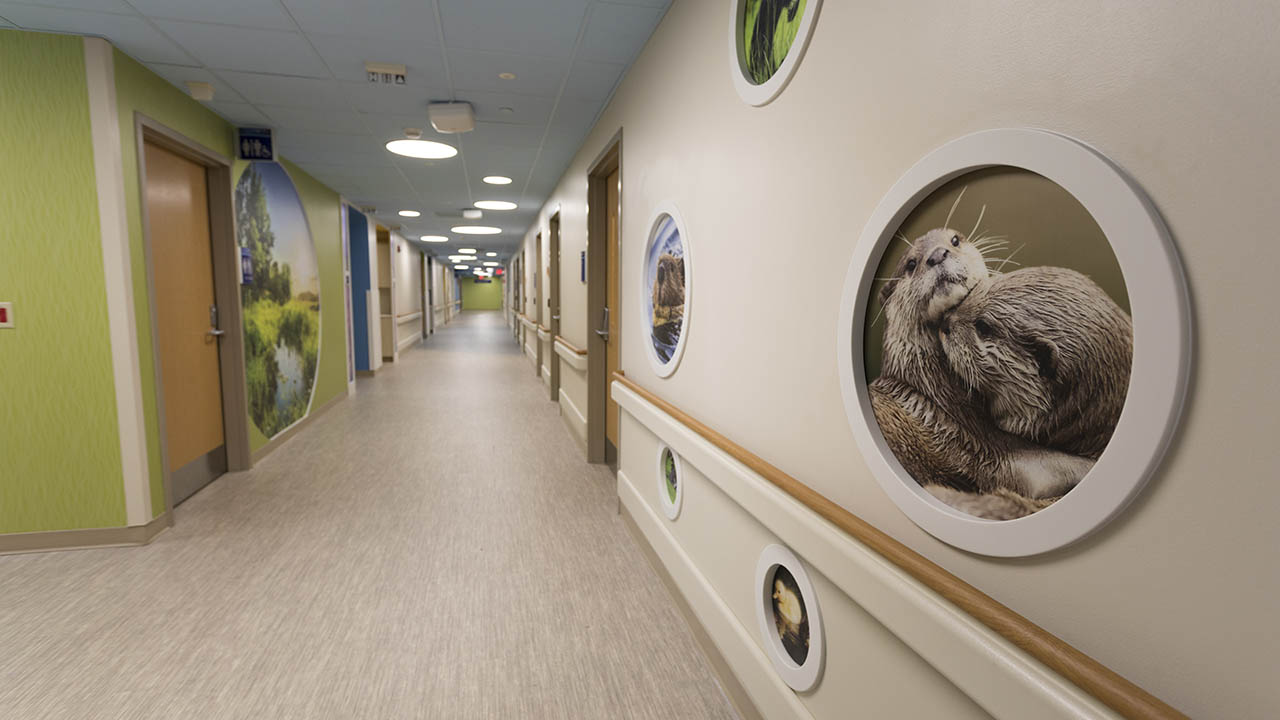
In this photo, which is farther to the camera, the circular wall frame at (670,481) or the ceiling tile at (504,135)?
the ceiling tile at (504,135)

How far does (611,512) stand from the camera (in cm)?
405

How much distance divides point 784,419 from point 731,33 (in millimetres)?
1369

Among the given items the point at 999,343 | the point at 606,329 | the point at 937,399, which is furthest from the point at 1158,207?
the point at 606,329

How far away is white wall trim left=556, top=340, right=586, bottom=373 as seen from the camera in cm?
529

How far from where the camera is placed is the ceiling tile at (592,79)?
3.60 meters

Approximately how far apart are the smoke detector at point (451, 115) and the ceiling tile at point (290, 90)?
0.57 metres

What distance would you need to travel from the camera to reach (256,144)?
4809mm

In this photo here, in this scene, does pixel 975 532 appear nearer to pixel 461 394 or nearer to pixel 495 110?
pixel 495 110

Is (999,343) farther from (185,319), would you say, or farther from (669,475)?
(185,319)

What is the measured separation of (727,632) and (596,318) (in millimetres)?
3240

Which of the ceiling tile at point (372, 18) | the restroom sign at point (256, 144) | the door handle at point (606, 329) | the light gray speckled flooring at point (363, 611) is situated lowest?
the light gray speckled flooring at point (363, 611)

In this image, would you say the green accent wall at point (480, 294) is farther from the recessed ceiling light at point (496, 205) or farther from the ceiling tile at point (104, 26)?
the ceiling tile at point (104, 26)

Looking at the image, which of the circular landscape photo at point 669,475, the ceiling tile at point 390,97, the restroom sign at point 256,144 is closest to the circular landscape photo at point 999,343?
the circular landscape photo at point 669,475

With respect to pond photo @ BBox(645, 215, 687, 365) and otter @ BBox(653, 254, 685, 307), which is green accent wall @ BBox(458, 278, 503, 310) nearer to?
pond photo @ BBox(645, 215, 687, 365)
